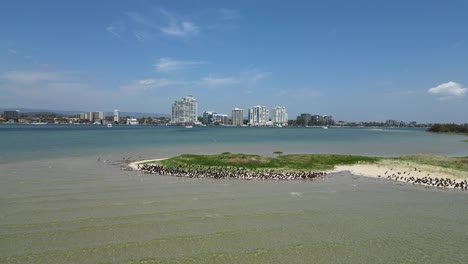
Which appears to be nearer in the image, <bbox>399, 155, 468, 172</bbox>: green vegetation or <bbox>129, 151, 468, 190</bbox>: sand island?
<bbox>129, 151, 468, 190</bbox>: sand island

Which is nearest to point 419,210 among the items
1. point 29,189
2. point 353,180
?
point 353,180

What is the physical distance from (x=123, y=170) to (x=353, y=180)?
21.7 meters

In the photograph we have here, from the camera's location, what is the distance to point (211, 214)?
1597 cm

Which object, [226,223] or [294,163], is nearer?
[226,223]

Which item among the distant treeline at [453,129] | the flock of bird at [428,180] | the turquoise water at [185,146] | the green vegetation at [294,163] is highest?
the distant treeline at [453,129]

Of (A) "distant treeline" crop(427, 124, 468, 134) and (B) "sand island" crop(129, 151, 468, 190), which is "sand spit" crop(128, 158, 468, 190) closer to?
(B) "sand island" crop(129, 151, 468, 190)

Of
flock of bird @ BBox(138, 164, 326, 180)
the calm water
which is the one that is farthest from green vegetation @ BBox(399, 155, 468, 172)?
flock of bird @ BBox(138, 164, 326, 180)

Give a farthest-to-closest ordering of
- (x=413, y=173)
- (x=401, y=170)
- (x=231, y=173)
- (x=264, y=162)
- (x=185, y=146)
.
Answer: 1. (x=185, y=146)
2. (x=264, y=162)
3. (x=401, y=170)
4. (x=413, y=173)
5. (x=231, y=173)

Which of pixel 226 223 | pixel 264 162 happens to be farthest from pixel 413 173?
pixel 226 223

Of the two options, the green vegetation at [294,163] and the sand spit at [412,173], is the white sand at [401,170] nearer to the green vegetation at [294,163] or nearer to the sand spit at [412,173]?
the sand spit at [412,173]

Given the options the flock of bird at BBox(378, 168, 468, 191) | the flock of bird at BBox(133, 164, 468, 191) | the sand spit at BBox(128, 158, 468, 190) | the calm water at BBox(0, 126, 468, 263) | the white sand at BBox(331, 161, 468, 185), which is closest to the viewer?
the calm water at BBox(0, 126, 468, 263)

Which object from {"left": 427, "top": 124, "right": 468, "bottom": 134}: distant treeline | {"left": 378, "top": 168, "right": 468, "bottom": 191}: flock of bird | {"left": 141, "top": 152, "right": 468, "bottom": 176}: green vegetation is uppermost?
{"left": 427, "top": 124, "right": 468, "bottom": 134}: distant treeline

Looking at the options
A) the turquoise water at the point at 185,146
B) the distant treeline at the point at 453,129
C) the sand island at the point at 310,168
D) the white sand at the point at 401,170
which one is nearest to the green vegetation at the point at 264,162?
the sand island at the point at 310,168

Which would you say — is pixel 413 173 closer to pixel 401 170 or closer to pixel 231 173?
pixel 401 170
